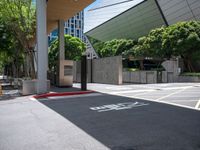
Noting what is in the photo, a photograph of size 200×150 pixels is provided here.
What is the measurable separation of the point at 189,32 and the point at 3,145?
30.0m

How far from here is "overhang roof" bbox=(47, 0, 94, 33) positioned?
1953 centimetres

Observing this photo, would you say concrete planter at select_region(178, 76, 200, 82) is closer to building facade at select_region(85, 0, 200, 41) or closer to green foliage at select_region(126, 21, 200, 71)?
green foliage at select_region(126, 21, 200, 71)

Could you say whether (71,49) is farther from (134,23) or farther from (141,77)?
(141,77)

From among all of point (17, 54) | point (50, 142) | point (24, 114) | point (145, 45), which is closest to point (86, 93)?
point (24, 114)

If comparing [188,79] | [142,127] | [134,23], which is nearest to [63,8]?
[142,127]

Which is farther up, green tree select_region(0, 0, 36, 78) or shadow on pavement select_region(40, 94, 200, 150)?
green tree select_region(0, 0, 36, 78)

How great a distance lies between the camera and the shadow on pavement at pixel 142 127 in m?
5.39

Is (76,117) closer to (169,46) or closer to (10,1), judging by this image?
(10,1)

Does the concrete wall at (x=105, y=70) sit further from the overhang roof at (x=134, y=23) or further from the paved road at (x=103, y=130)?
the overhang roof at (x=134, y=23)

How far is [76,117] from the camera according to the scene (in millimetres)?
8547

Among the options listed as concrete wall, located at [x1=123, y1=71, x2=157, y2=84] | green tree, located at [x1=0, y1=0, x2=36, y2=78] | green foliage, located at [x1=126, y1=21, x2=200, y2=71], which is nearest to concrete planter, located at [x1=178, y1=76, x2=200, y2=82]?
green foliage, located at [x1=126, y1=21, x2=200, y2=71]

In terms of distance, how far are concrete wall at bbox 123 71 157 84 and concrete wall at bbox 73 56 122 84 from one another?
20.0 ft

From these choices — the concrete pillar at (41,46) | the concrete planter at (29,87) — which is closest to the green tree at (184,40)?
the concrete pillar at (41,46)

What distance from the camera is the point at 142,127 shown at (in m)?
6.90
